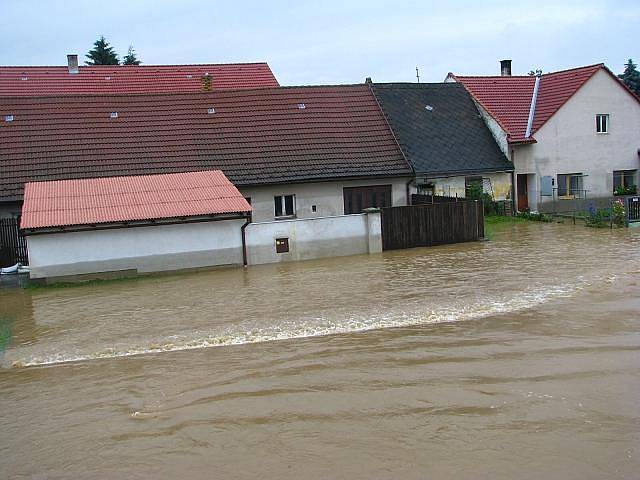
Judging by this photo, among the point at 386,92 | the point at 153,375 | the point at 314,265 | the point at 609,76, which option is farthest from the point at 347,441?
the point at 609,76

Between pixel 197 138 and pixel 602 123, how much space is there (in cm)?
1761

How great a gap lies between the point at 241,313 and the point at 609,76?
77.9ft

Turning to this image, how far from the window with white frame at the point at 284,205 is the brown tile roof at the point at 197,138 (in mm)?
876

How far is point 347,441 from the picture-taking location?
7.91m

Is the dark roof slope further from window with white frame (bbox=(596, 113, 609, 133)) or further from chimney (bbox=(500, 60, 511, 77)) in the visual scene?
chimney (bbox=(500, 60, 511, 77))

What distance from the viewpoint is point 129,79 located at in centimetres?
3534

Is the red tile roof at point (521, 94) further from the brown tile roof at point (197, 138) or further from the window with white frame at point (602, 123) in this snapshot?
the brown tile roof at point (197, 138)

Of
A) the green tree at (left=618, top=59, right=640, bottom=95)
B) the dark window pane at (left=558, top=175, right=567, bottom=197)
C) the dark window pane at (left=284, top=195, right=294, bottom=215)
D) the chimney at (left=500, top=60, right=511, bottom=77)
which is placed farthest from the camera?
the green tree at (left=618, top=59, right=640, bottom=95)

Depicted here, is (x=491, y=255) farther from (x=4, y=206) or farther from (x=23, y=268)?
(x=4, y=206)

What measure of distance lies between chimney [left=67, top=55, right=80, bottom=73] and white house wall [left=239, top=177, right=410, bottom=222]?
14798 mm

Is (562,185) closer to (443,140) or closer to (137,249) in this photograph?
(443,140)

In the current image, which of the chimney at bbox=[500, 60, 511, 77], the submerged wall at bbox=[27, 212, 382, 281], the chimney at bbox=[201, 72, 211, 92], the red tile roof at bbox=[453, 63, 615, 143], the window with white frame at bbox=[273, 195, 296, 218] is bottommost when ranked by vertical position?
the submerged wall at bbox=[27, 212, 382, 281]

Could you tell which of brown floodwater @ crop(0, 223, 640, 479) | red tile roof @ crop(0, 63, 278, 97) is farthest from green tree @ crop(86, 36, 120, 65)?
brown floodwater @ crop(0, 223, 640, 479)

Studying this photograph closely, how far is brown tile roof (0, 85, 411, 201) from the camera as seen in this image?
25031 millimetres
